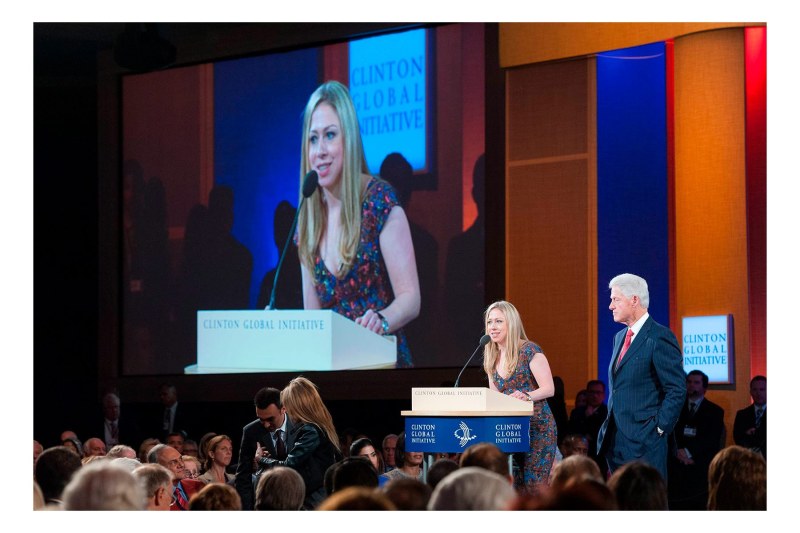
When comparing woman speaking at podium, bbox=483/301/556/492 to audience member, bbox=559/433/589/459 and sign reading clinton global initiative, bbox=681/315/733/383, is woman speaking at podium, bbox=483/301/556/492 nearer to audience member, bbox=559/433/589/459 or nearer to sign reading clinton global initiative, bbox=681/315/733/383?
audience member, bbox=559/433/589/459

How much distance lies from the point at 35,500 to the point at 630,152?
21.4 ft

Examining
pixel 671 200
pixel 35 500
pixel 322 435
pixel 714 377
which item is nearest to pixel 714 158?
pixel 671 200

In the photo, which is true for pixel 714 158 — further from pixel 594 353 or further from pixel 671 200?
pixel 594 353

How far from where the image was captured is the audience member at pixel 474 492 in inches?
108

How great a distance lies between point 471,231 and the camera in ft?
30.6

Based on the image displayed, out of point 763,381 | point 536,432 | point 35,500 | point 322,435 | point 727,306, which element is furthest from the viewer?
point 727,306

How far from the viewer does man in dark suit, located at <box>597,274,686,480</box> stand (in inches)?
195

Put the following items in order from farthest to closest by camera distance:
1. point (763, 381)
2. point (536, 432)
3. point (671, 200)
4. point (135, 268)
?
1. point (135, 268)
2. point (671, 200)
3. point (763, 381)
4. point (536, 432)

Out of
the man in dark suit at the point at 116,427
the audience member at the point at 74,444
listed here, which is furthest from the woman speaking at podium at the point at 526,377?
the man in dark suit at the point at 116,427

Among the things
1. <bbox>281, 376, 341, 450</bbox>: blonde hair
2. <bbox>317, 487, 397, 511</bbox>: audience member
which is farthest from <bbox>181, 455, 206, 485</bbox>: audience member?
<bbox>317, 487, 397, 511</bbox>: audience member

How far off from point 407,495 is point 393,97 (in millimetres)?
6601

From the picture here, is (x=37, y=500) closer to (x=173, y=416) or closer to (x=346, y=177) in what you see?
(x=346, y=177)

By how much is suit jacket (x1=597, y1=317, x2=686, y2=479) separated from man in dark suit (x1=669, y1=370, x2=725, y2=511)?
90.4 inches

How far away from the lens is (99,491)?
9.78ft
